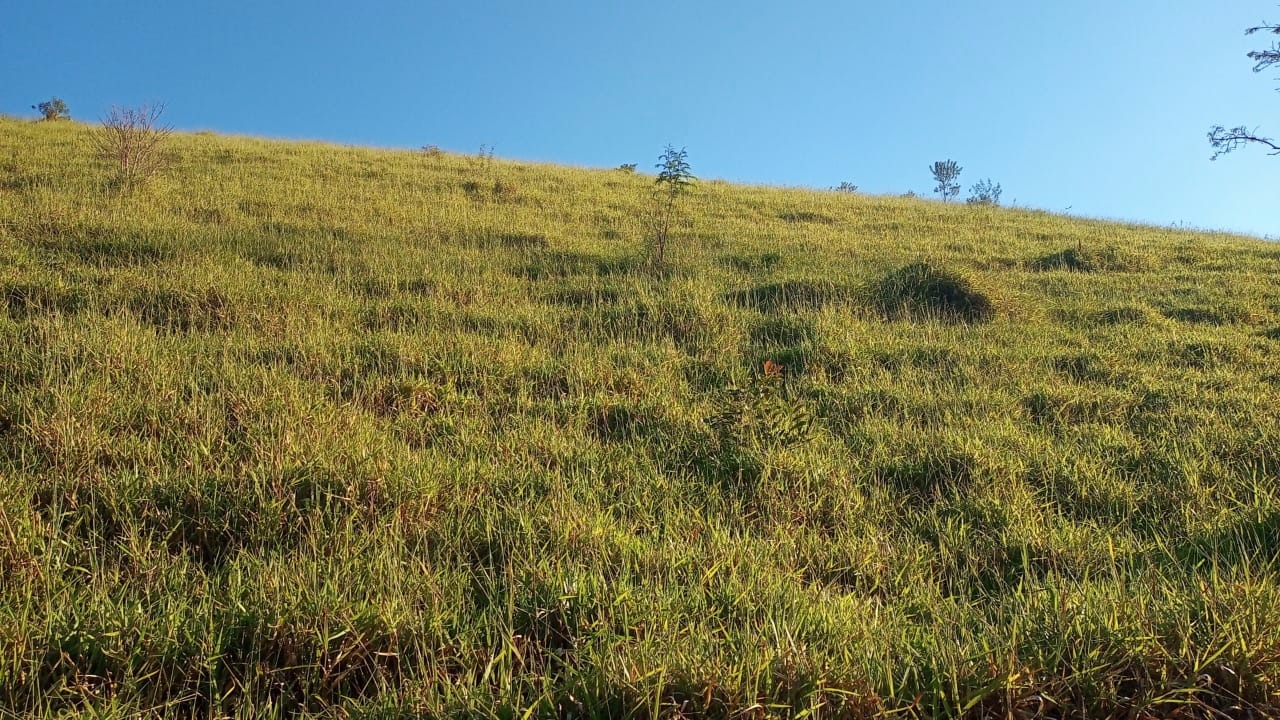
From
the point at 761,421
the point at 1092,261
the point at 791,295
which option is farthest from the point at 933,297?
the point at 1092,261

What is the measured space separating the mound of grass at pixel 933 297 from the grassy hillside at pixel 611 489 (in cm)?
6

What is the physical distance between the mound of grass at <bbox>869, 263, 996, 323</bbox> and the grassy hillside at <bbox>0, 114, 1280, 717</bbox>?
6 centimetres

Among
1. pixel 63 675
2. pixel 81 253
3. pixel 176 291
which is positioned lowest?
pixel 63 675

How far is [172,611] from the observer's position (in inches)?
83.6

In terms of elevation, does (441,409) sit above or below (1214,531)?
above

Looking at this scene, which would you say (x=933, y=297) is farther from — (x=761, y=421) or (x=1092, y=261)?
(x=1092, y=261)

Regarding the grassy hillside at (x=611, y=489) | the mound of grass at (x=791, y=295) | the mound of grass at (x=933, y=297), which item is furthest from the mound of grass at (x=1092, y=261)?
the mound of grass at (x=791, y=295)

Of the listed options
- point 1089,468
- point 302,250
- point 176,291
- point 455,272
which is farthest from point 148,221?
point 1089,468

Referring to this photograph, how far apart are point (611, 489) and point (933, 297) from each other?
231 inches

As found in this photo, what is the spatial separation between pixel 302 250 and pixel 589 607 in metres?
7.56

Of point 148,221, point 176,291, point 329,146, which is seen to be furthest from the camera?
point 329,146

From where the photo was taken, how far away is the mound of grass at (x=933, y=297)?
7469 millimetres

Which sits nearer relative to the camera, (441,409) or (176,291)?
(441,409)

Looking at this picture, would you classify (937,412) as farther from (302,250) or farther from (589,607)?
(302,250)
